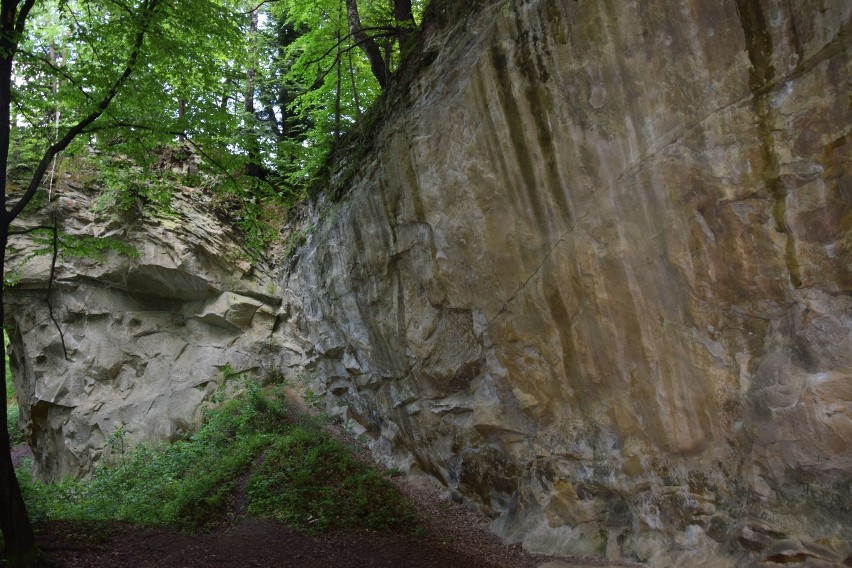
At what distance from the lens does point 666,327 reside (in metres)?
6.57

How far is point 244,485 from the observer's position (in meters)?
9.71

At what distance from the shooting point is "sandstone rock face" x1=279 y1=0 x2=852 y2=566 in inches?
214

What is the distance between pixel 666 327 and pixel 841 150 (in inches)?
92.6

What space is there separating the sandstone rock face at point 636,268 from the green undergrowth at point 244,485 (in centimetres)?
166

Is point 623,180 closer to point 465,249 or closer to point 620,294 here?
point 620,294

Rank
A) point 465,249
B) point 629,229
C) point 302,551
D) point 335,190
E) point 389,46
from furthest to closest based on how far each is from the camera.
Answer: point 389,46, point 335,190, point 465,249, point 302,551, point 629,229

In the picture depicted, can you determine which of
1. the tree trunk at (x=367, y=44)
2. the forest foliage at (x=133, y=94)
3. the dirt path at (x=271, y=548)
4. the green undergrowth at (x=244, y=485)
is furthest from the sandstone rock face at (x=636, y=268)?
the tree trunk at (x=367, y=44)

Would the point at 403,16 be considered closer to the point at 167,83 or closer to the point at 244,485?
the point at 167,83

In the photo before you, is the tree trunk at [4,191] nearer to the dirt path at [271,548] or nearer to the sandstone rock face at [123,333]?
the dirt path at [271,548]

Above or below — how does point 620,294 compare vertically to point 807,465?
above

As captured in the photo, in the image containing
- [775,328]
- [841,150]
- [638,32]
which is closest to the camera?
[841,150]

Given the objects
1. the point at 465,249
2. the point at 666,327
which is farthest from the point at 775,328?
the point at 465,249

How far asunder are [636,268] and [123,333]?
12.5 m

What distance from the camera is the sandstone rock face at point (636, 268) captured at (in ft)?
17.9
